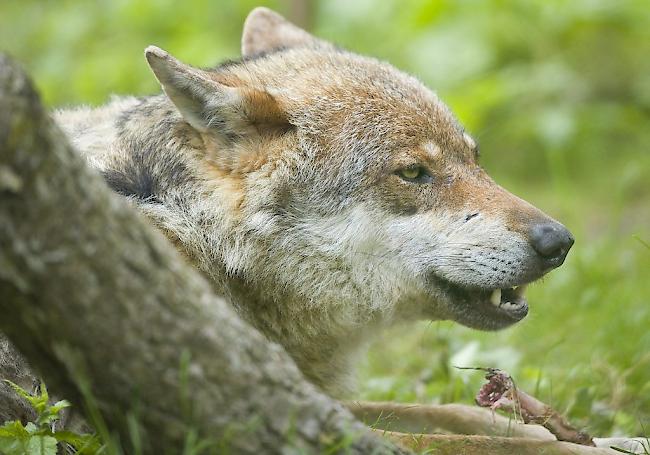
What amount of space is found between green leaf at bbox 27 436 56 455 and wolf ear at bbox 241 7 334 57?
3.11 metres

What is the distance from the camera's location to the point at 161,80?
13.5 feet

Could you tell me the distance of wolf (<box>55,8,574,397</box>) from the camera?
4.26 meters

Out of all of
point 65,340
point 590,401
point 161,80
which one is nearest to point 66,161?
point 65,340

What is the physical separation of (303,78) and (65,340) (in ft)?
8.15

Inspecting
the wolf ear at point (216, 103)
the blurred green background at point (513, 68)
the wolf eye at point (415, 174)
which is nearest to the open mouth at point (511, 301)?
the wolf eye at point (415, 174)

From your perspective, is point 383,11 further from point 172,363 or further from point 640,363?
point 172,363

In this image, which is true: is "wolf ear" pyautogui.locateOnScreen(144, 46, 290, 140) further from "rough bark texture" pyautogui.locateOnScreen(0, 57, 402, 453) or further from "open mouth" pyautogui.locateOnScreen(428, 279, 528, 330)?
"rough bark texture" pyautogui.locateOnScreen(0, 57, 402, 453)

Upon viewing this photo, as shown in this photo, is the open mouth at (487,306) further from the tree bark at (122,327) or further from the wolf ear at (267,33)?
the wolf ear at (267,33)

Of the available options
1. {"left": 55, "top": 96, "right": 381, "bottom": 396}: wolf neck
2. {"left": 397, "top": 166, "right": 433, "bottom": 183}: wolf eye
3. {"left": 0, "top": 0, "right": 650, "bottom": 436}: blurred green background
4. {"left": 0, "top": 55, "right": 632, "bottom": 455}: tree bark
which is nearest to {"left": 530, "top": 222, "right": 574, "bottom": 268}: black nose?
{"left": 397, "top": 166, "right": 433, "bottom": 183}: wolf eye

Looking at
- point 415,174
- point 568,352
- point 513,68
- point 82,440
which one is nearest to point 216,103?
point 415,174

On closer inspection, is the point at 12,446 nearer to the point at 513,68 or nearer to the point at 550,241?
the point at 550,241

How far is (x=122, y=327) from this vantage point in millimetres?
2508

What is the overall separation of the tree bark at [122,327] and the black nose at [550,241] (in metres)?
1.66

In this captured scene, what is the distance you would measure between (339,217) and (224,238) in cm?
54
